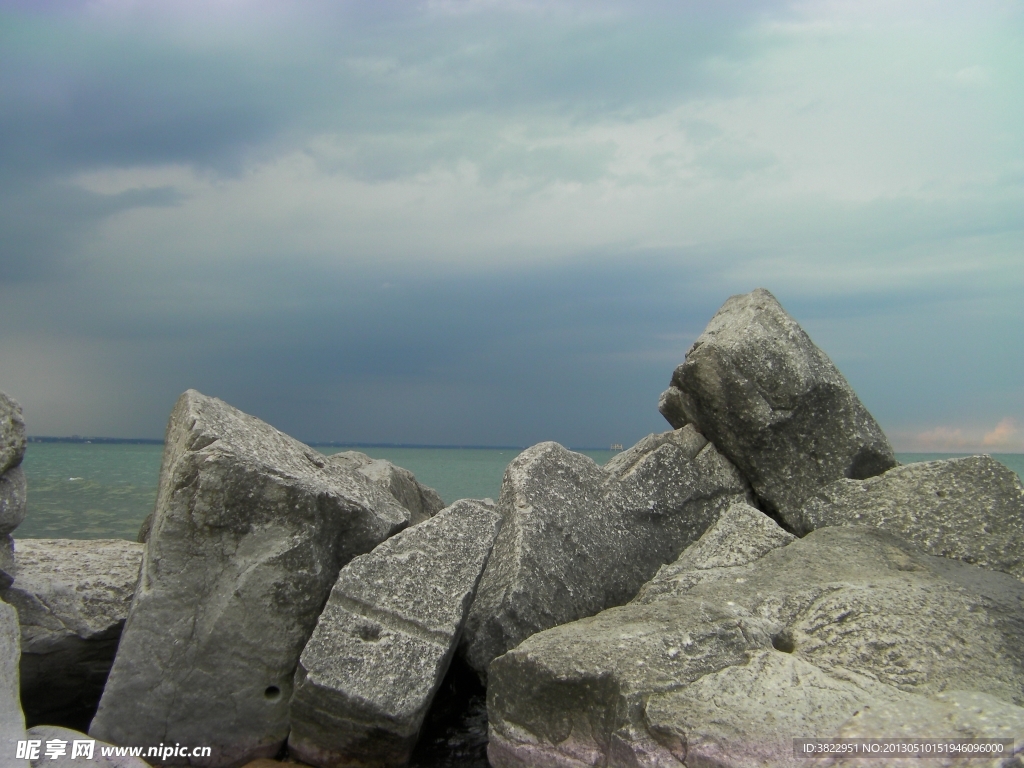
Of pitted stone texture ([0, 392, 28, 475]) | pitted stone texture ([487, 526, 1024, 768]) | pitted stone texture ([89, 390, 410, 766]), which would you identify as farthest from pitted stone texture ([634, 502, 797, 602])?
pitted stone texture ([0, 392, 28, 475])

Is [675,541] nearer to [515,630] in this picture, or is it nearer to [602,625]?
[515,630]

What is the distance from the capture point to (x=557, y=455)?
7438 millimetres

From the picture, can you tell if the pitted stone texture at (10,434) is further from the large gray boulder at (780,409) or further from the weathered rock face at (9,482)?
the large gray boulder at (780,409)

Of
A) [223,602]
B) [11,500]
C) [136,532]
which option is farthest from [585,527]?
[136,532]

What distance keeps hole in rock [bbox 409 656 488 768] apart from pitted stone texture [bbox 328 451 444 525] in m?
2.72

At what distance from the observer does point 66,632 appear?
6359 millimetres

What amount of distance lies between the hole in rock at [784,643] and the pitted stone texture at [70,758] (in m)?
3.97

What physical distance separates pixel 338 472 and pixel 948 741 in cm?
473

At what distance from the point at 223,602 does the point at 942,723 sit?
4469mm

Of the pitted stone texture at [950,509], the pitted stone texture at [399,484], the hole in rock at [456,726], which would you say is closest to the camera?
the hole in rock at [456,726]

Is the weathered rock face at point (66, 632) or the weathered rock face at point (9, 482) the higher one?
the weathered rock face at point (9, 482)

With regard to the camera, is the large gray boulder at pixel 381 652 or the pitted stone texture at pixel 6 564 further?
the pitted stone texture at pixel 6 564

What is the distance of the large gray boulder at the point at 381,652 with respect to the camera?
17.0ft

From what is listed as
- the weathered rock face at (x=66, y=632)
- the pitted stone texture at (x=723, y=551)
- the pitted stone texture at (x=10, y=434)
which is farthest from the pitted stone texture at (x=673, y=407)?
the pitted stone texture at (x=10, y=434)
